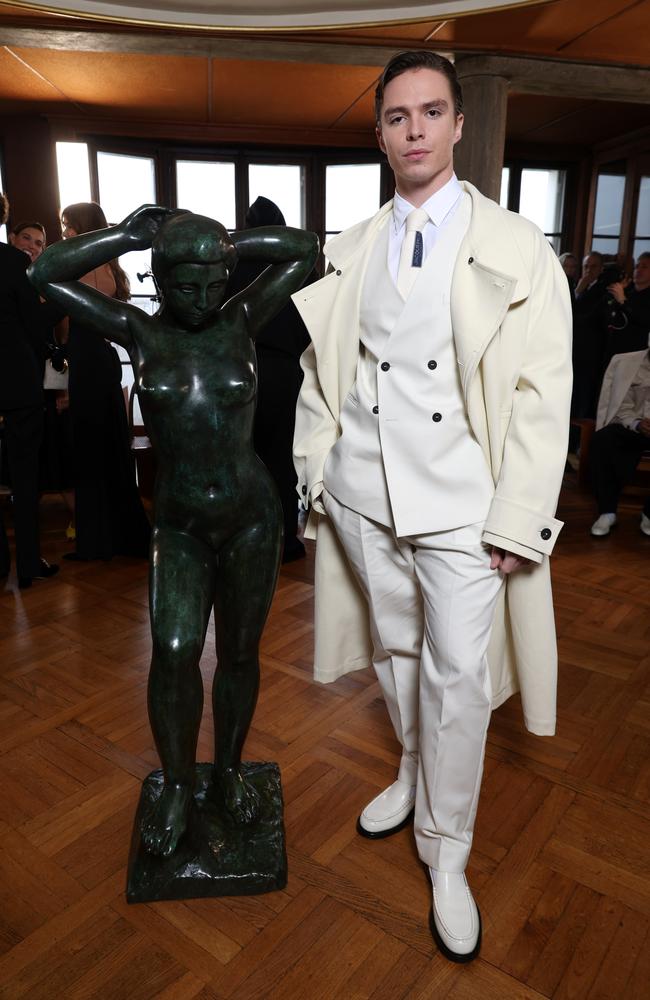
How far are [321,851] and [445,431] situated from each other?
3.60 feet

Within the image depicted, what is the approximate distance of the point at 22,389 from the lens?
3.28m

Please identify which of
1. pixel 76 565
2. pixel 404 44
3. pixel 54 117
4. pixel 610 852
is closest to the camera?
pixel 610 852

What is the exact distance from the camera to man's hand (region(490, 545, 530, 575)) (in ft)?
4.83

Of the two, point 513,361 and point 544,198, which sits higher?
point 544,198

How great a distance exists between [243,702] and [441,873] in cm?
57

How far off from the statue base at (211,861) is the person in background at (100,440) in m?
2.21

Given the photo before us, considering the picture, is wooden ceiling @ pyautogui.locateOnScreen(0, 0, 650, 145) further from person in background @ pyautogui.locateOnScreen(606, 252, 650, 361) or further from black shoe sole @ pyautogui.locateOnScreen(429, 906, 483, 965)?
black shoe sole @ pyautogui.locateOnScreen(429, 906, 483, 965)

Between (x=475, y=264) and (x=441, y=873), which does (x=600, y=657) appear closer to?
(x=441, y=873)

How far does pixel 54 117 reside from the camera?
6.68 meters

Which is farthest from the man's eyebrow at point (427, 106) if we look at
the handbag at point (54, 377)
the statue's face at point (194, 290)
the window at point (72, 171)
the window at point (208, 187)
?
the window at point (208, 187)

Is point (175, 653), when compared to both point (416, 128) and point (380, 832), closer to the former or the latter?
point (380, 832)

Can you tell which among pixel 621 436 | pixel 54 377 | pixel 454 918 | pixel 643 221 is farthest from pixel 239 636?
pixel 643 221

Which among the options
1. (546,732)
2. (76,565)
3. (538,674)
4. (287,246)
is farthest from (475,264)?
(76,565)

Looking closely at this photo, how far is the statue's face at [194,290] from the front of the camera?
4.43 ft
